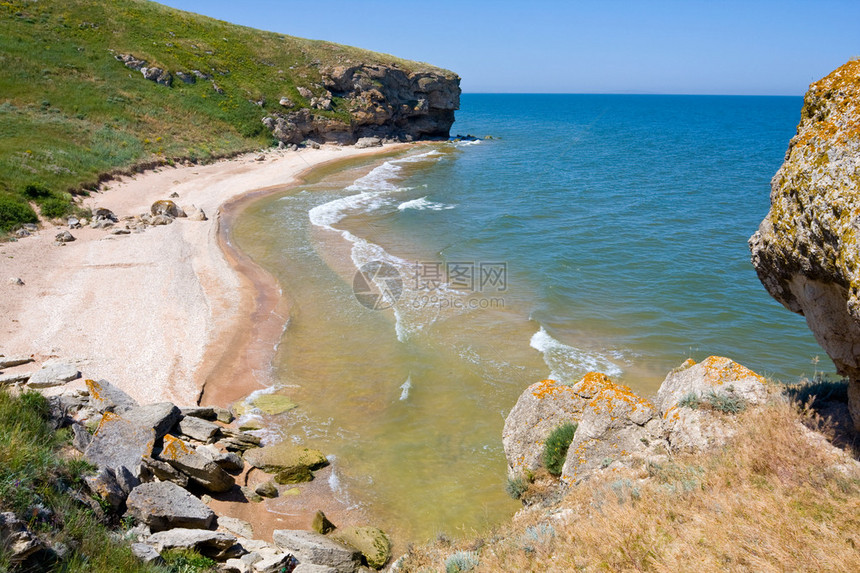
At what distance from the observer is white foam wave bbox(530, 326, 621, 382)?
16.5 metres

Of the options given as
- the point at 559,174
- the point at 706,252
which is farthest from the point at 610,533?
the point at 559,174

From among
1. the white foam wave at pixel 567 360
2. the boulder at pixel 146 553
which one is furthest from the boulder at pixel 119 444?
the white foam wave at pixel 567 360

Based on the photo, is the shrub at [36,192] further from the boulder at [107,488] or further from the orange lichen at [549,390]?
the orange lichen at [549,390]

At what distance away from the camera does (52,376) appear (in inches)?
519

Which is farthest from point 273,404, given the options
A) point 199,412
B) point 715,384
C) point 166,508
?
point 715,384

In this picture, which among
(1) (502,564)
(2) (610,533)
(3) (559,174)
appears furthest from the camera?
(3) (559,174)

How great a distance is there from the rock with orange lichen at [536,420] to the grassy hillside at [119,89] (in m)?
27.7

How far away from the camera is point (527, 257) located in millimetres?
28266

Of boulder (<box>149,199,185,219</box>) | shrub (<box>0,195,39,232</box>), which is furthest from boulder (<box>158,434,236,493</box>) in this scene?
boulder (<box>149,199,185,219</box>)

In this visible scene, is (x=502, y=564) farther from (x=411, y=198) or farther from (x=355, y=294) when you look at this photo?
(x=411, y=198)

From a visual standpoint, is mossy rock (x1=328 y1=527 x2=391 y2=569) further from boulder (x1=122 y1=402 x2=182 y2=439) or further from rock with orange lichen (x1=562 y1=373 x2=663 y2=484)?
boulder (x1=122 y1=402 x2=182 y2=439)

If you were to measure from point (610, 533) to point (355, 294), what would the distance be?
60.7 ft

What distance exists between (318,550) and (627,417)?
6.21 meters

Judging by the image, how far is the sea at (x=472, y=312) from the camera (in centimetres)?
1345
